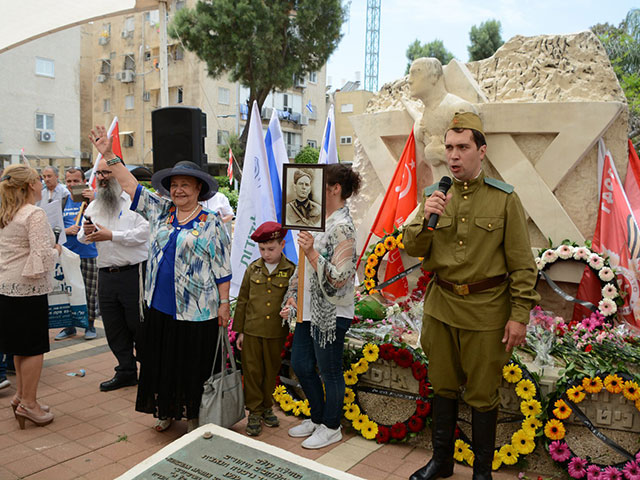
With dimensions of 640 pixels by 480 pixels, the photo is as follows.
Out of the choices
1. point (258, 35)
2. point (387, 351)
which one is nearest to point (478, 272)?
point (387, 351)

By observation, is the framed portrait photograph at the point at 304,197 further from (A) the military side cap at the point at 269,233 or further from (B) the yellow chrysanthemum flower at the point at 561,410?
(B) the yellow chrysanthemum flower at the point at 561,410

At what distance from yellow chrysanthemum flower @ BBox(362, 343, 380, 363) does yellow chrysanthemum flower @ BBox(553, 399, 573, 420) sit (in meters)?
1.22

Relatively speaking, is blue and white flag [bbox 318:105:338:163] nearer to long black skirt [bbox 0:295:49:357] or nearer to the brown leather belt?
long black skirt [bbox 0:295:49:357]

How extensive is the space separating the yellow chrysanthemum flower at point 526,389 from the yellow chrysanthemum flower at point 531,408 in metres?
0.03

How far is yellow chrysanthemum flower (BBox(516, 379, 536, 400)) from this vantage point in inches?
138

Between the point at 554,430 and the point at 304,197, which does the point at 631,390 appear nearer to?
the point at 554,430

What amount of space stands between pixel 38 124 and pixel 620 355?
3014 centimetres

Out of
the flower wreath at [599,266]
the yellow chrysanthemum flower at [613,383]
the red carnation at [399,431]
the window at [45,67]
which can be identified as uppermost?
the window at [45,67]

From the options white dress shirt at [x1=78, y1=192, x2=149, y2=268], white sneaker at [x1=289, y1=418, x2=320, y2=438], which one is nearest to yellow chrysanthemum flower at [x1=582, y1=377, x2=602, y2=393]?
white sneaker at [x1=289, y1=418, x2=320, y2=438]

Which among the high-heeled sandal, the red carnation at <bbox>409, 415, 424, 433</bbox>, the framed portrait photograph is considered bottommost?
the high-heeled sandal

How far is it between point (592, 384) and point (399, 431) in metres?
1.30

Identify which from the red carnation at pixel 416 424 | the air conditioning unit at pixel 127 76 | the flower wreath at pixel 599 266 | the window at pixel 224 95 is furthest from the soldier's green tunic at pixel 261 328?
the air conditioning unit at pixel 127 76

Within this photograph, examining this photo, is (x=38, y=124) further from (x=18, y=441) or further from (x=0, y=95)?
(x=18, y=441)

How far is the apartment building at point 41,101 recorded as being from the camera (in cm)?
2680
